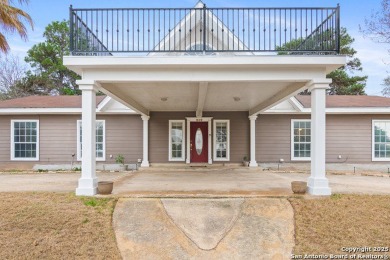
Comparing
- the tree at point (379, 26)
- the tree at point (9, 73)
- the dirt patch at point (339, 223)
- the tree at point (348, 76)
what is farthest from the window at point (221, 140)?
the tree at point (9, 73)

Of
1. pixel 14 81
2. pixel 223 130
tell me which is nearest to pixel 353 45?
pixel 223 130

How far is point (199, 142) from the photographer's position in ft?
47.6

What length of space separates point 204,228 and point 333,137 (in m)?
10.7

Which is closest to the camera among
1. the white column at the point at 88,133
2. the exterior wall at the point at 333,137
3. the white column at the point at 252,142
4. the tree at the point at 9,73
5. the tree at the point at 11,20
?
the white column at the point at 88,133

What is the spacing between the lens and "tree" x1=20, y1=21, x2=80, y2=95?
28.7 metres

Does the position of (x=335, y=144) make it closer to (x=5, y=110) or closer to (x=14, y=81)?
(x=5, y=110)

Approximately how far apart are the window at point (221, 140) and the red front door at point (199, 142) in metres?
0.47

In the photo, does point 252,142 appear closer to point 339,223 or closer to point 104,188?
point 339,223

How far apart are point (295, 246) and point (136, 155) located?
10.0 metres

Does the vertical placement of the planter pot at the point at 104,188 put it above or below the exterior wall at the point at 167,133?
below

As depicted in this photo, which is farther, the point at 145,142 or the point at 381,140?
the point at 381,140

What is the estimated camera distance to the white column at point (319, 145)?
7.04 m

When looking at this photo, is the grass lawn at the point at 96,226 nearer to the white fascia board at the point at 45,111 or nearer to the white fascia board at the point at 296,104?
the white fascia board at the point at 296,104

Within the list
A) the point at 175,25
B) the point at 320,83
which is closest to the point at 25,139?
the point at 175,25
